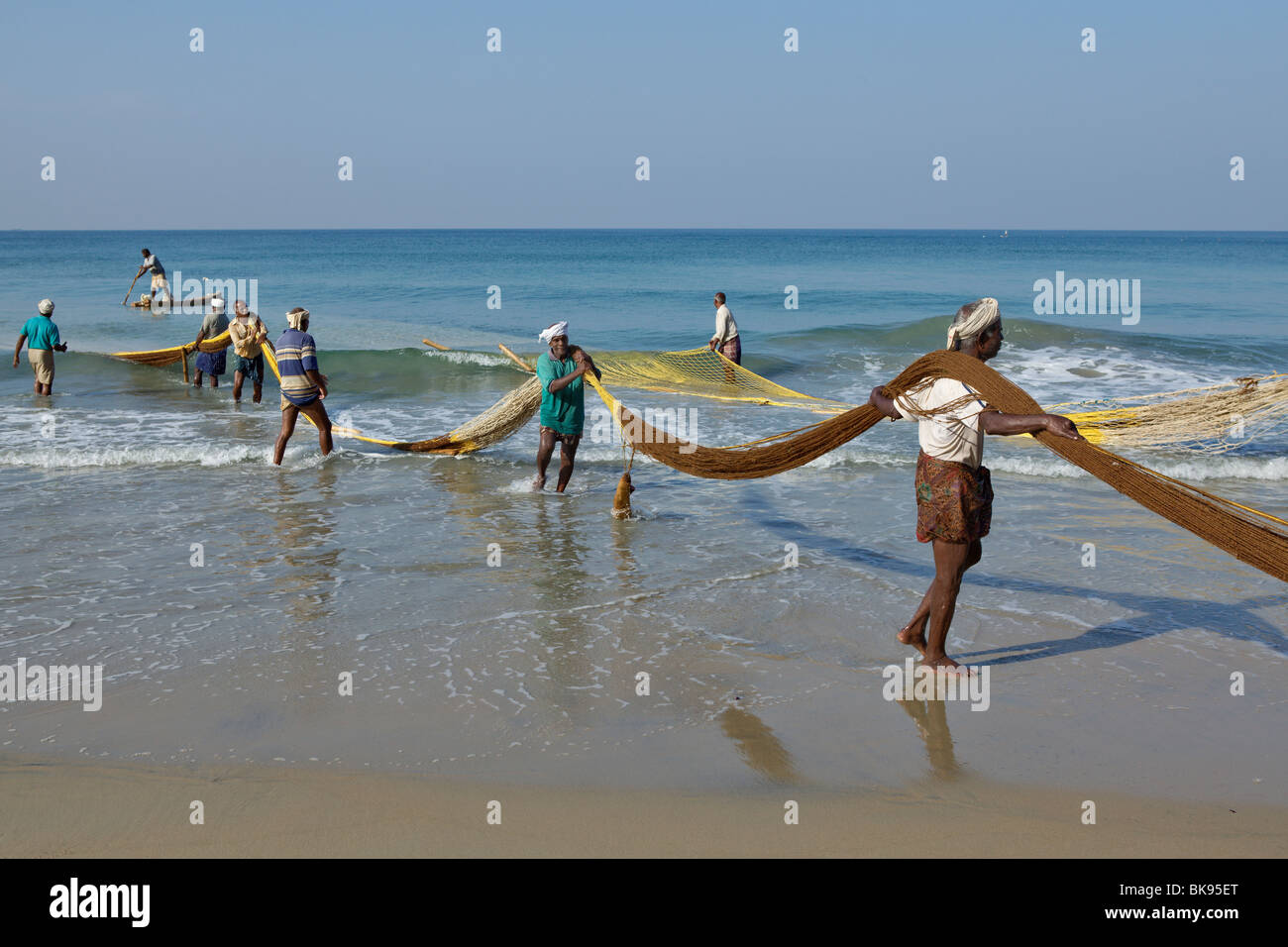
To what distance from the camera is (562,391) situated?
7.38 meters

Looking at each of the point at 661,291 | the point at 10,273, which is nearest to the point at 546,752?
the point at 661,291

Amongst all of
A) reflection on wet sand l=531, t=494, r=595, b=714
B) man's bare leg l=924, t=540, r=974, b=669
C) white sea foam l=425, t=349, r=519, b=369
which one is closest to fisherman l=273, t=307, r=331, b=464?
reflection on wet sand l=531, t=494, r=595, b=714

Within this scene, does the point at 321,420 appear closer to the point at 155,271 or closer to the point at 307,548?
the point at 307,548

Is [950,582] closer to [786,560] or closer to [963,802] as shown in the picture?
[963,802]

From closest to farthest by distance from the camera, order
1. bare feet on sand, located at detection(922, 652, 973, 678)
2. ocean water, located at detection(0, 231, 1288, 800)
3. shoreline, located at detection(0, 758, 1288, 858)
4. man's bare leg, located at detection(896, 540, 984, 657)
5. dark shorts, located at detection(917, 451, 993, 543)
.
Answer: shoreline, located at detection(0, 758, 1288, 858)
ocean water, located at detection(0, 231, 1288, 800)
dark shorts, located at detection(917, 451, 993, 543)
bare feet on sand, located at detection(922, 652, 973, 678)
man's bare leg, located at detection(896, 540, 984, 657)

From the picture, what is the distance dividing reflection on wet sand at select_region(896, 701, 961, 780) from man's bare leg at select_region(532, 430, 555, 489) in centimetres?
411

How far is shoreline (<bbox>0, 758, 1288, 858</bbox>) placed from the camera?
2961 millimetres

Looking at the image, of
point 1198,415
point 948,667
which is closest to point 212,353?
point 1198,415

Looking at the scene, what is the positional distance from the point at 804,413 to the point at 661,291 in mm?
24905

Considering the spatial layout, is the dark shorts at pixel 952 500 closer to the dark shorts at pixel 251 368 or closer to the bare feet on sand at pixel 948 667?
the bare feet on sand at pixel 948 667

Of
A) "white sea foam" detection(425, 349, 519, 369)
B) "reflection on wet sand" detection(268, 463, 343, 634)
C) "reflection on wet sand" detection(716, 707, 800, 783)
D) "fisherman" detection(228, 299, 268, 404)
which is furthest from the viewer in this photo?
"white sea foam" detection(425, 349, 519, 369)

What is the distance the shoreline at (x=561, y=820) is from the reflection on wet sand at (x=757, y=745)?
5.5 inches

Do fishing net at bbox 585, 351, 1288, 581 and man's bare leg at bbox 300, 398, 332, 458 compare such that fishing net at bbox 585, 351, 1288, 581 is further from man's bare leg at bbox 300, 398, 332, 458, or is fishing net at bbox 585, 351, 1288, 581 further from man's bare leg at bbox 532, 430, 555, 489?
man's bare leg at bbox 300, 398, 332, 458

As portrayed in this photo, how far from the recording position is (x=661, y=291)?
120 ft
